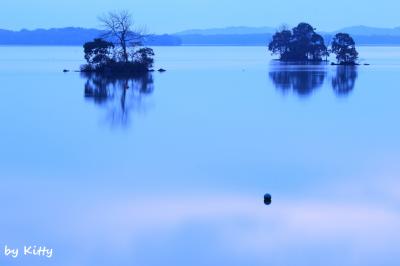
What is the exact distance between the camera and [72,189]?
40.1 feet

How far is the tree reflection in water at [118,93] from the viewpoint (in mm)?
24344

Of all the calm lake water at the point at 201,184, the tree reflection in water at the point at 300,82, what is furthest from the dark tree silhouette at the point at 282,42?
the calm lake water at the point at 201,184

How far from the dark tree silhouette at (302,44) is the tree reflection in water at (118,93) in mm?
25914

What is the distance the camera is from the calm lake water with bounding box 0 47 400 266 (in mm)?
9047

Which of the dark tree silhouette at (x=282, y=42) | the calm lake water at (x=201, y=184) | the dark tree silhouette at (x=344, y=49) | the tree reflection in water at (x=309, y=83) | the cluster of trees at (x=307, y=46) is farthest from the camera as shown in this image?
the dark tree silhouette at (x=282, y=42)

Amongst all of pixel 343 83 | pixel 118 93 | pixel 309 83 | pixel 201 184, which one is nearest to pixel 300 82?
pixel 309 83

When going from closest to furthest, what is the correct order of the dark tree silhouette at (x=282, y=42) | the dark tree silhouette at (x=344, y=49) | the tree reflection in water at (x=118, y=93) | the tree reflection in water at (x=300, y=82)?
the tree reflection in water at (x=118, y=93), the tree reflection in water at (x=300, y=82), the dark tree silhouette at (x=344, y=49), the dark tree silhouette at (x=282, y=42)

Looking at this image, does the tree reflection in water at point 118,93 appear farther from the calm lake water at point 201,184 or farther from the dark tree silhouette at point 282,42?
the dark tree silhouette at point 282,42

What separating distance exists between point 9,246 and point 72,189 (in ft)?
10.7

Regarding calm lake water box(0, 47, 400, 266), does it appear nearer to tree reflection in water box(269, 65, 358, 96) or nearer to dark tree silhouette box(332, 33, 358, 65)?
tree reflection in water box(269, 65, 358, 96)

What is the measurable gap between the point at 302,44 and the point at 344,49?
6.29m

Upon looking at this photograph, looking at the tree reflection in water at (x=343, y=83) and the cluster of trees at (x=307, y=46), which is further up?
the cluster of trees at (x=307, y=46)

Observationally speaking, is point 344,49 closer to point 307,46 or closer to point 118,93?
point 307,46

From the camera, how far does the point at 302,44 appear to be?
6838cm
